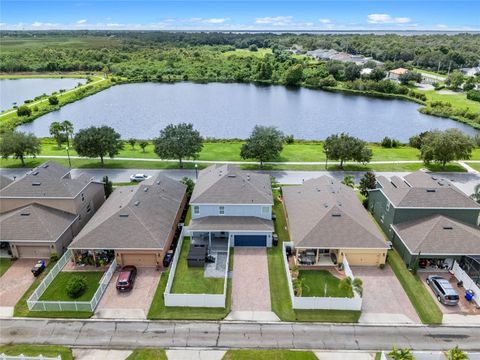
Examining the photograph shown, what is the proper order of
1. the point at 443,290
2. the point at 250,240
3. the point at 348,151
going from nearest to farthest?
the point at 443,290
the point at 250,240
the point at 348,151

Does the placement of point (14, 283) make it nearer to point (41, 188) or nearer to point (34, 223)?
point (34, 223)

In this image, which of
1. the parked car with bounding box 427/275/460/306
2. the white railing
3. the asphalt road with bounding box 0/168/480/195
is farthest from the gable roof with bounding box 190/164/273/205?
the white railing

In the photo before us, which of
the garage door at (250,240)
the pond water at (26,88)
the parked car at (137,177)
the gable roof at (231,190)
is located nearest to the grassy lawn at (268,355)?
the garage door at (250,240)

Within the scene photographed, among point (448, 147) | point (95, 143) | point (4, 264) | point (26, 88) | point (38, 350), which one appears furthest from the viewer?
point (26, 88)

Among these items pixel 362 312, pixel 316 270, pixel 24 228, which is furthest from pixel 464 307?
pixel 24 228

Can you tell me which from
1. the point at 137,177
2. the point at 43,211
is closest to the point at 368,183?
the point at 137,177

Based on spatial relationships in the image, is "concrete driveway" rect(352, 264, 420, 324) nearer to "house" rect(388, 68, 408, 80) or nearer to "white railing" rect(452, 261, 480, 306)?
"white railing" rect(452, 261, 480, 306)
